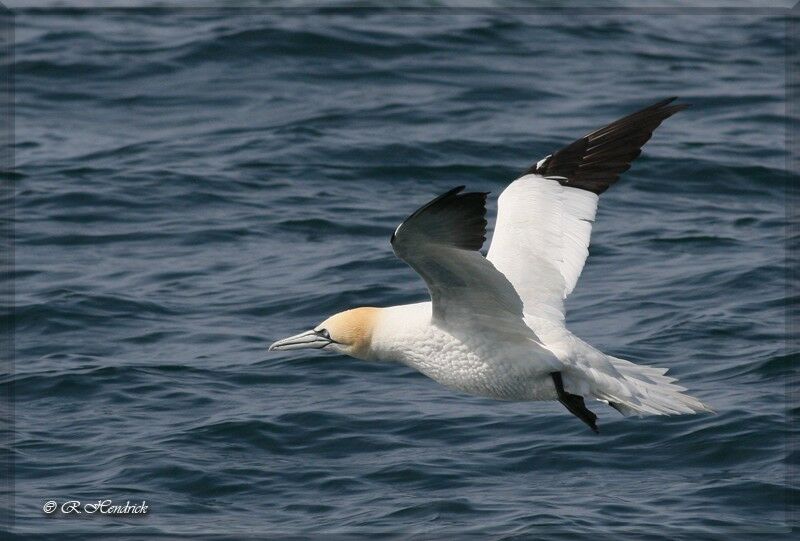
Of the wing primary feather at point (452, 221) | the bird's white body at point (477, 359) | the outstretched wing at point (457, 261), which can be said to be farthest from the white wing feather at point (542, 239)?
the wing primary feather at point (452, 221)

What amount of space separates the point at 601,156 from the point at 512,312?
6.10 ft

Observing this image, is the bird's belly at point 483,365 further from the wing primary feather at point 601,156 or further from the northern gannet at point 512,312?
the wing primary feather at point 601,156

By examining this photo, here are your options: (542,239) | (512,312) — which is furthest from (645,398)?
(542,239)

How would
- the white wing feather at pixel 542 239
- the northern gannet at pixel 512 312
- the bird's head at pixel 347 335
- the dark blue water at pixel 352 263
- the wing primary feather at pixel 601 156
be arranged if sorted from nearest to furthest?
the northern gannet at pixel 512 312 → the bird's head at pixel 347 335 → the white wing feather at pixel 542 239 → the wing primary feather at pixel 601 156 → the dark blue water at pixel 352 263

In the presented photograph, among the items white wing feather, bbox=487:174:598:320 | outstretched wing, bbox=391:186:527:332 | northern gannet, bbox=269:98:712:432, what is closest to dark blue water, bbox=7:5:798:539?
northern gannet, bbox=269:98:712:432

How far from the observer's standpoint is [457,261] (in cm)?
770

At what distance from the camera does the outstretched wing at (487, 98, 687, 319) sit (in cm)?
919

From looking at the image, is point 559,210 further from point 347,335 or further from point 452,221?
point 452,221

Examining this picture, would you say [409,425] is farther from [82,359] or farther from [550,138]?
[550,138]

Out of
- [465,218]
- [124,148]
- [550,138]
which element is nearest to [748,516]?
[465,218]

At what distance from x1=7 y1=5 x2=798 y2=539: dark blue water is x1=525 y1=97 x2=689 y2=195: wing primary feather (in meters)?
2.06

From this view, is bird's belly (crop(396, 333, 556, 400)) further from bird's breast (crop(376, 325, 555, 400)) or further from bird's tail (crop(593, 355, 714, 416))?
bird's tail (crop(593, 355, 714, 416))

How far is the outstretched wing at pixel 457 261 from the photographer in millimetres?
7254

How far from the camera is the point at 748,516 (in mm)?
9312
